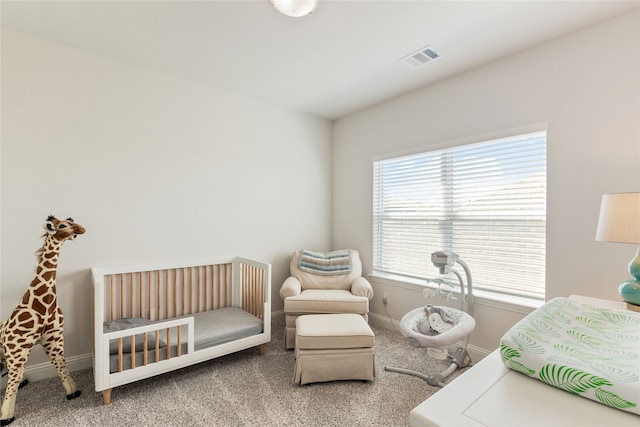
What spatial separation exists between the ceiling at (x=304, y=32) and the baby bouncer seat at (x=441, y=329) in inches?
62.0

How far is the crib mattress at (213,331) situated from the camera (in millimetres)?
2029

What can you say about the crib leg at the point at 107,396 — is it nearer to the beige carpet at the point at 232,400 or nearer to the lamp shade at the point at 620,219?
the beige carpet at the point at 232,400

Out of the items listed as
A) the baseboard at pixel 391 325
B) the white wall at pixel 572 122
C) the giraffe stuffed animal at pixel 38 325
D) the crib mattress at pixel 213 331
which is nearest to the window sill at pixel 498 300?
the white wall at pixel 572 122

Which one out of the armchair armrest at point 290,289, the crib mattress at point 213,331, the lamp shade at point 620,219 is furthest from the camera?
the armchair armrest at point 290,289

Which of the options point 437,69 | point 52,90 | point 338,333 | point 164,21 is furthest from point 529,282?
point 52,90

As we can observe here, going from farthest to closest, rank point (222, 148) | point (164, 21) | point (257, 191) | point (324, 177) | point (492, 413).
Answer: point (324, 177)
point (257, 191)
point (222, 148)
point (164, 21)
point (492, 413)

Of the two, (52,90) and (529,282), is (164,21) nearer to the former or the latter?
(52,90)

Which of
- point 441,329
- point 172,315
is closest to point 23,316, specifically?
point 172,315

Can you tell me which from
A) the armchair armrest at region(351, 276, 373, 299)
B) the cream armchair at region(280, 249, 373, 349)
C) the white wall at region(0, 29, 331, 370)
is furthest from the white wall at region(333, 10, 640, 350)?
the white wall at region(0, 29, 331, 370)

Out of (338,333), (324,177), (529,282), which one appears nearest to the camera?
(338,333)

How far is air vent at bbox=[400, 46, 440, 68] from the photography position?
2.31 meters

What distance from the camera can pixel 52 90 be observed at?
Result: 2207 mm

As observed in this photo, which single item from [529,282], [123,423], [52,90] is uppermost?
[52,90]

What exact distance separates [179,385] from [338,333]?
1161mm
